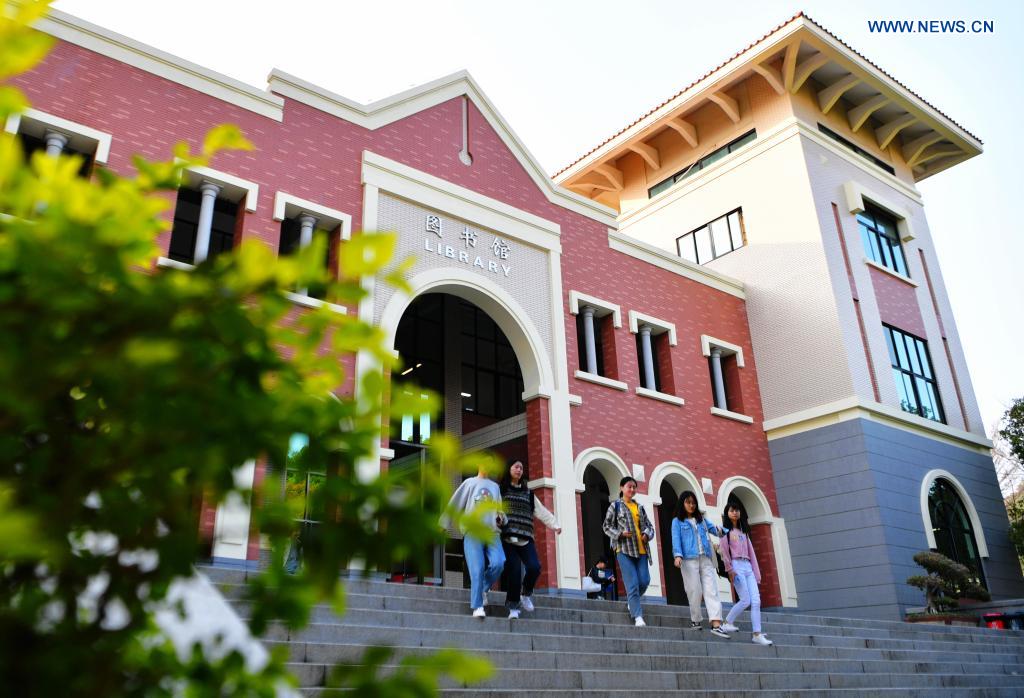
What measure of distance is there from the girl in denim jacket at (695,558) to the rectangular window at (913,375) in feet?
33.8

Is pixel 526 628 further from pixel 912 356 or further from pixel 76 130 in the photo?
pixel 912 356

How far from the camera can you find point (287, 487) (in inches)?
413

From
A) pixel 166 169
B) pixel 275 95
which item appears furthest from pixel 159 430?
pixel 275 95

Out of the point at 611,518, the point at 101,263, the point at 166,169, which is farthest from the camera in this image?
the point at 611,518

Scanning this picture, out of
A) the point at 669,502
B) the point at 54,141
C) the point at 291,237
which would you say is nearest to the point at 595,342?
the point at 669,502

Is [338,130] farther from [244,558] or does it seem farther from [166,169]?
Answer: [166,169]

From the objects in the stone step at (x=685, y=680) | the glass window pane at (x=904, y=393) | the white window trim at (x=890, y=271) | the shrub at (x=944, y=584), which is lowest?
the stone step at (x=685, y=680)

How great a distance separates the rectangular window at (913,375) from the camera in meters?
18.1

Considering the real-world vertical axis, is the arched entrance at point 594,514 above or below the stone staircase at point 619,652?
above

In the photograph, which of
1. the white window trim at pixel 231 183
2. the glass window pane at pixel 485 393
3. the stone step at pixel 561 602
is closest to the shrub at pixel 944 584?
the stone step at pixel 561 602

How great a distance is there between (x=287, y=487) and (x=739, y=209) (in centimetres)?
1348

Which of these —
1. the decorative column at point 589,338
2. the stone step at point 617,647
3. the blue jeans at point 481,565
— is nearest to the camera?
the stone step at point 617,647

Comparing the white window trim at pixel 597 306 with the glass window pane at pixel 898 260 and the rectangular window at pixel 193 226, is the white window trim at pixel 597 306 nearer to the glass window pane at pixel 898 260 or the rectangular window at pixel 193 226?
the rectangular window at pixel 193 226

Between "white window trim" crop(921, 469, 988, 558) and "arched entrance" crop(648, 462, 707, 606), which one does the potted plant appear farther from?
"arched entrance" crop(648, 462, 707, 606)
